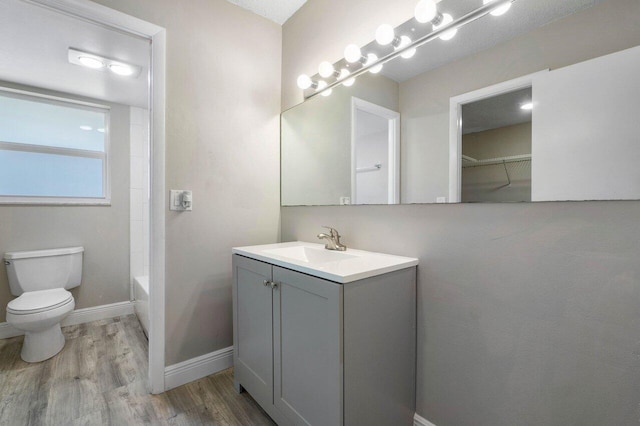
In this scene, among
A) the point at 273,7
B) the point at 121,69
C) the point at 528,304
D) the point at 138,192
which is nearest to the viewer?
the point at 528,304

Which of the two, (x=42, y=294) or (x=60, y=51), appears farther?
(x=42, y=294)

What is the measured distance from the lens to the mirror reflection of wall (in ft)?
3.10

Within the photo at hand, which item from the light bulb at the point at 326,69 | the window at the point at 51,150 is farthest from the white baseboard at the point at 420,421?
the window at the point at 51,150

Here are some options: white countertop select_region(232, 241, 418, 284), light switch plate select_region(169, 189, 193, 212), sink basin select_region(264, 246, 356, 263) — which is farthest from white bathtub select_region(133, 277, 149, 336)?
sink basin select_region(264, 246, 356, 263)

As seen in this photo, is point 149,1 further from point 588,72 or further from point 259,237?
point 588,72

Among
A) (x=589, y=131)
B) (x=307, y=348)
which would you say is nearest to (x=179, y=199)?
(x=307, y=348)

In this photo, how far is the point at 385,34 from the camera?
1276mm

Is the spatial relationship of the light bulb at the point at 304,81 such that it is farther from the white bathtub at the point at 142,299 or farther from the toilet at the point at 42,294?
the toilet at the point at 42,294

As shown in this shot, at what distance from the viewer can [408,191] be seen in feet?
4.20

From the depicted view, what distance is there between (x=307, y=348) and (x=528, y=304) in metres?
0.79

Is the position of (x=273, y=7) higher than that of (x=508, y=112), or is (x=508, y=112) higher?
(x=273, y=7)

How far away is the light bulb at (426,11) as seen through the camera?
3.62 feet

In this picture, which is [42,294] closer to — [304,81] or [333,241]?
[333,241]

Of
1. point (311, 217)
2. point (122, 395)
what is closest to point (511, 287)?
point (311, 217)
